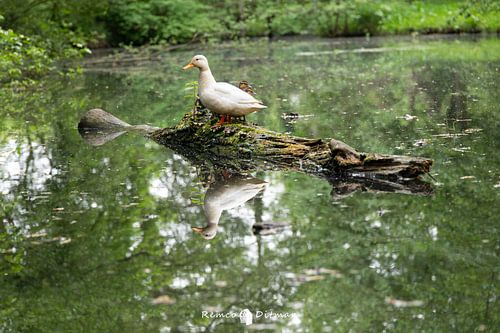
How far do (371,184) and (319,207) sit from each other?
955 mm

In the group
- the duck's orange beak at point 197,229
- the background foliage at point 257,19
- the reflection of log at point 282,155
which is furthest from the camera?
the background foliage at point 257,19

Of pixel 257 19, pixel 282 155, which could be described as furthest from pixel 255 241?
pixel 257 19

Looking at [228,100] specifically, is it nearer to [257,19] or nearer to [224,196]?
[224,196]

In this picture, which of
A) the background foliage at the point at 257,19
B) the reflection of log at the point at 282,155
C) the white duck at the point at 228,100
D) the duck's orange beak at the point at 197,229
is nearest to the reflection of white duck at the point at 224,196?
the duck's orange beak at the point at 197,229

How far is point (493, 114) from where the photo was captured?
10.5m

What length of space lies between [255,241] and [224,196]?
142cm

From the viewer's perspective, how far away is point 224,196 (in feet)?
21.6

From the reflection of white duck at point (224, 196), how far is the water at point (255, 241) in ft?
0.31

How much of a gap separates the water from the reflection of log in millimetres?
258

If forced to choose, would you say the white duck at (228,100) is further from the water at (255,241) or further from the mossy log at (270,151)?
the water at (255,241)

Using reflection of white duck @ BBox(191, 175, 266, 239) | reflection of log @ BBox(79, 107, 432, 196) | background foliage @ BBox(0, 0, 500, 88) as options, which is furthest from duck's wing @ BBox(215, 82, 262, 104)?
background foliage @ BBox(0, 0, 500, 88)

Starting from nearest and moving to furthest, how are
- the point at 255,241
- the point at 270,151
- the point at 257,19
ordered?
the point at 255,241, the point at 270,151, the point at 257,19

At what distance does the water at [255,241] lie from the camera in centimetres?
404

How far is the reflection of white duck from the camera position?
5.68 meters
